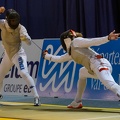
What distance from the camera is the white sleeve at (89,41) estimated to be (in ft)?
15.1

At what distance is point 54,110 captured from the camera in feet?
16.6

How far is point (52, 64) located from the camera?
23.1 ft

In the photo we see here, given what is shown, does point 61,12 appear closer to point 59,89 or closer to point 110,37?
point 59,89

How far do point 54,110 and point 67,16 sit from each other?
15.2 ft

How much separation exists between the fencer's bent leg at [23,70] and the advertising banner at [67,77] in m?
1.08

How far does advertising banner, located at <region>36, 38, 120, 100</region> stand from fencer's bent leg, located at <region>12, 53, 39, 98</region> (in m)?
1.08

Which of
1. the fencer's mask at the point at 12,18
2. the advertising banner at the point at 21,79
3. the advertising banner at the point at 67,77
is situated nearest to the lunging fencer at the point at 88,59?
the fencer's mask at the point at 12,18

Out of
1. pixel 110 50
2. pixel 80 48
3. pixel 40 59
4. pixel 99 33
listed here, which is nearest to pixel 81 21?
pixel 99 33

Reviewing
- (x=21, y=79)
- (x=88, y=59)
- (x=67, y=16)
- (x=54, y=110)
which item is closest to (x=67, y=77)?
(x=21, y=79)

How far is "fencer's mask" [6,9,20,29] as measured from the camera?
5.62 meters

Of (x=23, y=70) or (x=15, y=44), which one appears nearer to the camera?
(x=23, y=70)

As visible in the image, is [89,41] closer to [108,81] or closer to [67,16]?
[108,81]

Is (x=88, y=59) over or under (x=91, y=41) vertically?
under

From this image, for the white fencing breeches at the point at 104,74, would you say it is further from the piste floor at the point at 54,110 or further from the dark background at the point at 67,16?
the dark background at the point at 67,16
